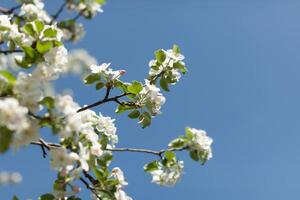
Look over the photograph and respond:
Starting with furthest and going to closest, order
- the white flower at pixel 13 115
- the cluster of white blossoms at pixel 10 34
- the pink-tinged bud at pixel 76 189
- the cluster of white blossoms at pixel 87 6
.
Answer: the cluster of white blossoms at pixel 87 6, the cluster of white blossoms at pixel 10 34, the pink-tinged bud at pixel 76 189, the white flower at pixel 13 115

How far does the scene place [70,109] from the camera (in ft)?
8.20

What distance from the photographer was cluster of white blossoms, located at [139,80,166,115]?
3814 mm

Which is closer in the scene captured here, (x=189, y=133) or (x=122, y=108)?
(x=189, y=133)

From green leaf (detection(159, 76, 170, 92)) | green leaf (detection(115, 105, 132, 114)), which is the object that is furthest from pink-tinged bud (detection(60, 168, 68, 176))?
green leaf (detection(159, 76, 170, 92))

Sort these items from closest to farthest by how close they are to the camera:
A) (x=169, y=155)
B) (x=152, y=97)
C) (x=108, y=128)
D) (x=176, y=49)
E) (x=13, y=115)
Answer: (x=13, y=115) < (x=169, y=155) < (x=108, y=128) < (x=152, y=97) < (x=176, y=49)

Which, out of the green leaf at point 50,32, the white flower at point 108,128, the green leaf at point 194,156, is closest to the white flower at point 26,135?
the green leaf at point 50,32

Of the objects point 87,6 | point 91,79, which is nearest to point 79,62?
point 91,79

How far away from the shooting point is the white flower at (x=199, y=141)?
A: 3.10m

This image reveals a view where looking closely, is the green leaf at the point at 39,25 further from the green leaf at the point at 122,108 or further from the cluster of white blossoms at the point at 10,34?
the green leaf at the point at 122,108

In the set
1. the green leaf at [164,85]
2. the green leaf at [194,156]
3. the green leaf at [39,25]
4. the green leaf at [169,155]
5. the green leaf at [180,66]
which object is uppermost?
the green leaf at [180,66]

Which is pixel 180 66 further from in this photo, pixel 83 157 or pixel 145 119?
pixel 83 157

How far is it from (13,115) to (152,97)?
1619 mm

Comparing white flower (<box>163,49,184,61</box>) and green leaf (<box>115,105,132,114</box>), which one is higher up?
white flower (<box>163,49,184,61</box>)

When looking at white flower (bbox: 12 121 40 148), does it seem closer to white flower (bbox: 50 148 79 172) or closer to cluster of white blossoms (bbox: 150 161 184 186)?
white flower (bbox: 50 148 79 172)
